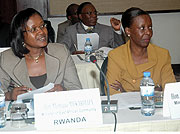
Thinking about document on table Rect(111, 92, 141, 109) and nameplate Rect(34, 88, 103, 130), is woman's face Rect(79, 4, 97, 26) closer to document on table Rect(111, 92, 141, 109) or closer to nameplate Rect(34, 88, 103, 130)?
document on table Rect(111, 92, 141, 109)

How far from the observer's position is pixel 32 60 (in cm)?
294

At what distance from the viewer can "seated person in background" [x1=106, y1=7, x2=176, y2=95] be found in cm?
299

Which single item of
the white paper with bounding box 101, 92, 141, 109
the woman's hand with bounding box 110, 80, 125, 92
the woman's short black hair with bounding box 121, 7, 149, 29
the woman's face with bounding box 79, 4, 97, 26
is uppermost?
the woman's short black hair with bounding box 121, 7, 149, 29

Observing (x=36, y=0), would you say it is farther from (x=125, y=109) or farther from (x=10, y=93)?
(x=125, y=109)

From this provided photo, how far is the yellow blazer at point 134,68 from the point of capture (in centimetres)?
302

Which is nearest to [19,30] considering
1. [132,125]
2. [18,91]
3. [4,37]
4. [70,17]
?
[18,91]

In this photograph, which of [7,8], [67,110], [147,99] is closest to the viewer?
[67,110]

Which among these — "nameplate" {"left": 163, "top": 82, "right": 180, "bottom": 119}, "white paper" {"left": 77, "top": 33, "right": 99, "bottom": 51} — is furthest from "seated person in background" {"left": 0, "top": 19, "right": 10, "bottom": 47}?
"nameplate" {"left": 163, "top": 82, "right": 180, "bottom": 119}

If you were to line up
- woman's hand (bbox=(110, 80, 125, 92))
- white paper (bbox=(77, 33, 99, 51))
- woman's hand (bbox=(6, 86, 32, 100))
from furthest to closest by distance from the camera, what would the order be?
white paper (bbox=(77, 33, 99, 51)) → woman's hand (bbox=(110, 80, 125, 92)) → woman's hand (bbox=(6, 86, 32, 100))

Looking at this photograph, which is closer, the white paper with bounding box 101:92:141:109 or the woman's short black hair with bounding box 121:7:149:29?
the white paper with bounding box 101:92:141:109

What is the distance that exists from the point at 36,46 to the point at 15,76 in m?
0.30

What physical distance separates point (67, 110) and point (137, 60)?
1315 mm

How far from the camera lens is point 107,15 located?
7.11 m

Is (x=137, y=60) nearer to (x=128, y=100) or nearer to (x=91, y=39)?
(x=128, y=100)
